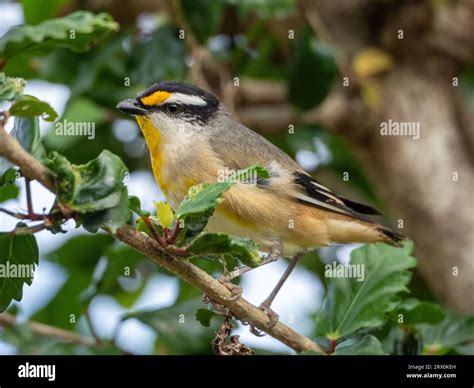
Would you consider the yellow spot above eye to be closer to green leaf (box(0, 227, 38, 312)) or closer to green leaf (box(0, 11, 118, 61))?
green leaf (box(0, 11, 118, 61))

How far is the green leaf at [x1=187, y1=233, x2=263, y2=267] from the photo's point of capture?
2.60 meters

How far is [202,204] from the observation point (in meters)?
2.60

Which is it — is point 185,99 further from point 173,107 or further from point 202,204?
point 202,204

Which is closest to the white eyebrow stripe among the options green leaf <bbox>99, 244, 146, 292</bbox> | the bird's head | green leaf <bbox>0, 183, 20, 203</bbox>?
the bird's head

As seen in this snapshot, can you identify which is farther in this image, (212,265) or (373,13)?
(373,13)

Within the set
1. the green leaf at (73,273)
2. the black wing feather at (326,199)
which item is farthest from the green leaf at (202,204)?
the green leaf at (73,273)

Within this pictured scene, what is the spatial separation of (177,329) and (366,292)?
987 millimetres

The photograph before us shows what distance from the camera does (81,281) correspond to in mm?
5000

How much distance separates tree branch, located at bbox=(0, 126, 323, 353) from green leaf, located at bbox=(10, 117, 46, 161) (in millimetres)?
82

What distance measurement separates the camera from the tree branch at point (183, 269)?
7.86ft

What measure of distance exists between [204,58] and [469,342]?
8.31ft
